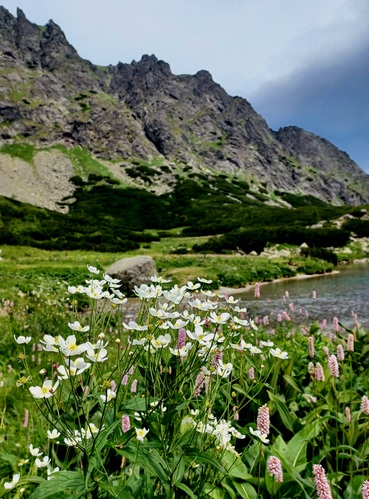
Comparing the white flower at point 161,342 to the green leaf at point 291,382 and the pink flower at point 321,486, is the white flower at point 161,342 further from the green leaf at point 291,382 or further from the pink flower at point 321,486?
the green leaf at point 291,382

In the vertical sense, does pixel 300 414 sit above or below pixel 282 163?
below

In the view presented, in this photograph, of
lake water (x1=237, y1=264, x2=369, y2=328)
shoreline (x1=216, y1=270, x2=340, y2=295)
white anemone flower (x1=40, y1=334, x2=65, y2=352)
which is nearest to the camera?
white anemone flower (x1=40, y1=334, x2=65, y2=352)

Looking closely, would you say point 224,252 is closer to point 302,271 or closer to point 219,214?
point 302,271

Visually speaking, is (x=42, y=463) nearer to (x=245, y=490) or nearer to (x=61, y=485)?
(x=61, y=485)

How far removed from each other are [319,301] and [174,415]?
15.8 meters

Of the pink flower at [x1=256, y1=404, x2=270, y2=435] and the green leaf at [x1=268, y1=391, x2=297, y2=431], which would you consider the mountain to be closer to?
the green leaf at [x1=268, y1=391, x2=297, y2=431]

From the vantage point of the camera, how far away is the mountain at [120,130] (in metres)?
106

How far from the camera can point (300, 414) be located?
4.52 meters

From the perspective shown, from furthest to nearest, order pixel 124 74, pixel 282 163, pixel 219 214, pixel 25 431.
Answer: pixel 124 74 → pixel 282 163 → pixel 219 214 → pixel 25 431

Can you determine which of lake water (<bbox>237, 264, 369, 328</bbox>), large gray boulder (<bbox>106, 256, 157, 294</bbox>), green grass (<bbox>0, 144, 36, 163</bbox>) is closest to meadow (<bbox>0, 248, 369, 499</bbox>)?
lake water (<bbox>237, 264, 369, 328</bbox>)

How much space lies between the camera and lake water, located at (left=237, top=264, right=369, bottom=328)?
13.7 meters

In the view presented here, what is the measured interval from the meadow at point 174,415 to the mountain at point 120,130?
87.8 m

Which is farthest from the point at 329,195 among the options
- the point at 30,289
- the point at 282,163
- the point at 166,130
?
the point at 30,289

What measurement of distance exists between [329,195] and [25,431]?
634 ft
